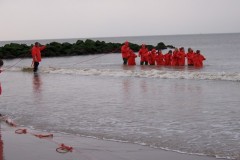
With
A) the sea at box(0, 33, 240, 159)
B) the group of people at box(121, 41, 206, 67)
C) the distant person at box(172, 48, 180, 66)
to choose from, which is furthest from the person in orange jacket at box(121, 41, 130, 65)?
the sea at box(0, 33, 240, 159)

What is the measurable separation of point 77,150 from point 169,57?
20.3 meters

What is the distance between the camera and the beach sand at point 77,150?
601 centimetres

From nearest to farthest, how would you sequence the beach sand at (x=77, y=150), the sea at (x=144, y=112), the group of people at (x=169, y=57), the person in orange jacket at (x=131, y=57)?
the beach sand at (x=77, y=150)
the sea at (x=144, y=112)
the group of people at (x=169, y=57)
the person in orange jacket at (x=131, y=57)

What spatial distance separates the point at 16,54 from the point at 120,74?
2760cm

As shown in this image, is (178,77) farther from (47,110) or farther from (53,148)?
(53,148)

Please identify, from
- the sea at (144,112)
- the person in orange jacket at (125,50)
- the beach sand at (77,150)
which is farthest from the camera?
the person in orange jacket at (125,50)

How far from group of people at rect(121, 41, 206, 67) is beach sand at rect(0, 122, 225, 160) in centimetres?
1876

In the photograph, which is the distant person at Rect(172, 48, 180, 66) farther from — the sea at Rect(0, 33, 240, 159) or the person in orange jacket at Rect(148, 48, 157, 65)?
the sea at Rect(0, 33, 240, 159)

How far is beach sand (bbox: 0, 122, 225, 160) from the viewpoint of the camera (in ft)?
19.7

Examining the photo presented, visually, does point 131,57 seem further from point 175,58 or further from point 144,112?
point 144,112

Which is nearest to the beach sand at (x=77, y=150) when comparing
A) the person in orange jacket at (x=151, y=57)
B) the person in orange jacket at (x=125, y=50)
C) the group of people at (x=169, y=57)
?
the group of people at (x=169, y=57)

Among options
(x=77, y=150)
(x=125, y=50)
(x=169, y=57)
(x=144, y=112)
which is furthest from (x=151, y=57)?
(x=77, y=150)

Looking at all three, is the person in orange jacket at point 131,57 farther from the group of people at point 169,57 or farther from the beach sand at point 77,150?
the beach sand at point 77,150

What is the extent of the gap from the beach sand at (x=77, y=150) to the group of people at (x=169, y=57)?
18.8m
